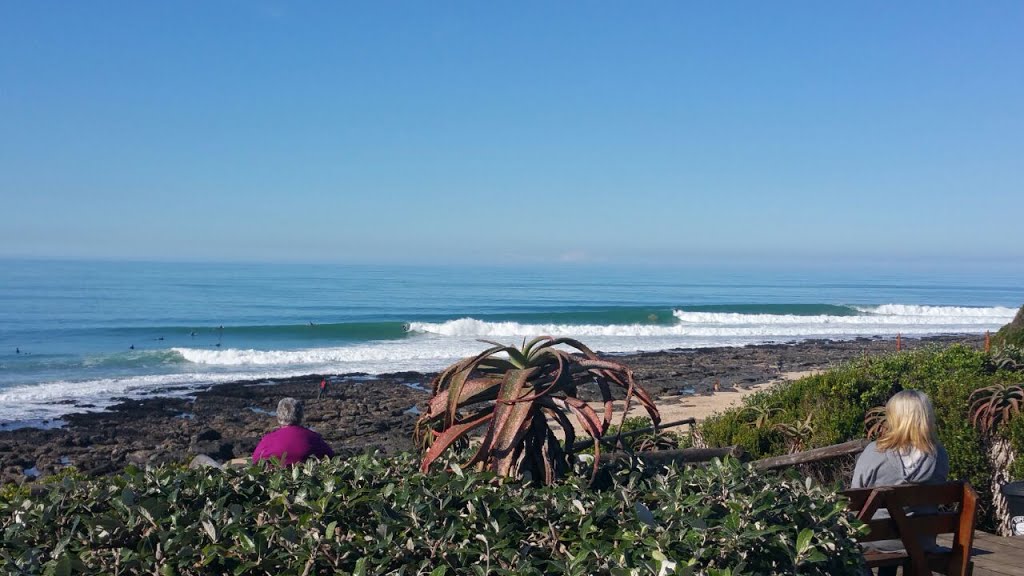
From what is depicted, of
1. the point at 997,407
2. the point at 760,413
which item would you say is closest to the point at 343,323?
the point at 760,413

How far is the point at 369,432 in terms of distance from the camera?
16.2 meters

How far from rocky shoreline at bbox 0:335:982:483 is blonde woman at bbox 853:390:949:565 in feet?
22.2

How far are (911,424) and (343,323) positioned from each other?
3702 cm

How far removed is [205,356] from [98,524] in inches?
1146

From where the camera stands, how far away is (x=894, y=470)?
4.17 metres

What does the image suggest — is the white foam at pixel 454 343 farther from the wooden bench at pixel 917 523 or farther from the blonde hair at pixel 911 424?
the wooden bench at pixel 917 523

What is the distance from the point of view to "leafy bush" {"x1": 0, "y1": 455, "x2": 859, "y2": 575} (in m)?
2.21

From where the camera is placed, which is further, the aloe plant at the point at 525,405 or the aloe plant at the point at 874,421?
the aloe plant at the point at 874,421

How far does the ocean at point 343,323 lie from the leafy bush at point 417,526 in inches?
369

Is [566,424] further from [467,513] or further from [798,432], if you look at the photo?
[798,432]

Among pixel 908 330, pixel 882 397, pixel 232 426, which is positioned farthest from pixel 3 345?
pixel 908 330

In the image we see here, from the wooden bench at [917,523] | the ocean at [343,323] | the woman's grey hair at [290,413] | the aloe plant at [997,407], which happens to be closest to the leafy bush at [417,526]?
the wooden bench at [917,523]

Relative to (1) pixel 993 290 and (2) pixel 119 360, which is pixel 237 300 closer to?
(2) pixel 119 360

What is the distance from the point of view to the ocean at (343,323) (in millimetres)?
25748
